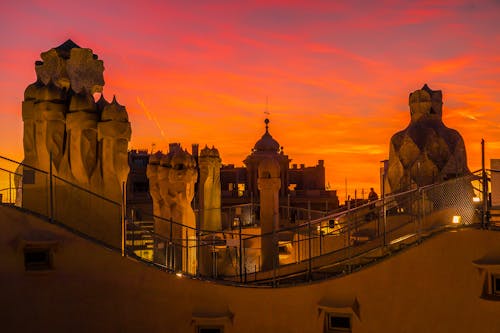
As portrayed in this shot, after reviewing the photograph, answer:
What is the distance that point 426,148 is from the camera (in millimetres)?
19875

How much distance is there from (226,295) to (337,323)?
2337 millimetres

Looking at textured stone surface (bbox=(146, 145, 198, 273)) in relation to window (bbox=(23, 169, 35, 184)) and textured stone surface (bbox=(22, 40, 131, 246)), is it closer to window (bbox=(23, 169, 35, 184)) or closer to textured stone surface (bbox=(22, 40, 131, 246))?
textured stone surface (bbox=(22, 40, 131, 246))

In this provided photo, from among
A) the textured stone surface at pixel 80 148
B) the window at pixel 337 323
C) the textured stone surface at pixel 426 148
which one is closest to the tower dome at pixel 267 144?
the textured stone surface at pixel 426 148

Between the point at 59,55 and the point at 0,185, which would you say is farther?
the point at 59,55

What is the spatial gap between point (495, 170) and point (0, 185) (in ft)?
35.4

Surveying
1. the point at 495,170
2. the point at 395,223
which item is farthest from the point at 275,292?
the point at 395,223

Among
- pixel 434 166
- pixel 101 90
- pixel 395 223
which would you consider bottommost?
pixel 395 223

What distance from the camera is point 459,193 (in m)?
12.5

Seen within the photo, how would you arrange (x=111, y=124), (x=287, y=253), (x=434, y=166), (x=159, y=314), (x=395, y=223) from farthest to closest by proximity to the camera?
(x=287, y=253) < (x=434, y=166) < (x=395, y=223) < (x=111, y=124) < (x=159, y=314)

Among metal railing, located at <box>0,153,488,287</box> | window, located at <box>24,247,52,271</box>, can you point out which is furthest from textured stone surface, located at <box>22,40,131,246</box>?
window, located at <box>24,247,52,271</box>

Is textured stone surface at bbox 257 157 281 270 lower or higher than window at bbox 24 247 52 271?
higher

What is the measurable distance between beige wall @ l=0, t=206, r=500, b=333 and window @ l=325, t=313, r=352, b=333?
14 cm

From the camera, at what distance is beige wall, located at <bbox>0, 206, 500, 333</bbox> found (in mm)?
11227

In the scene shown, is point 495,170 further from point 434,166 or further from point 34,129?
point 34,129
